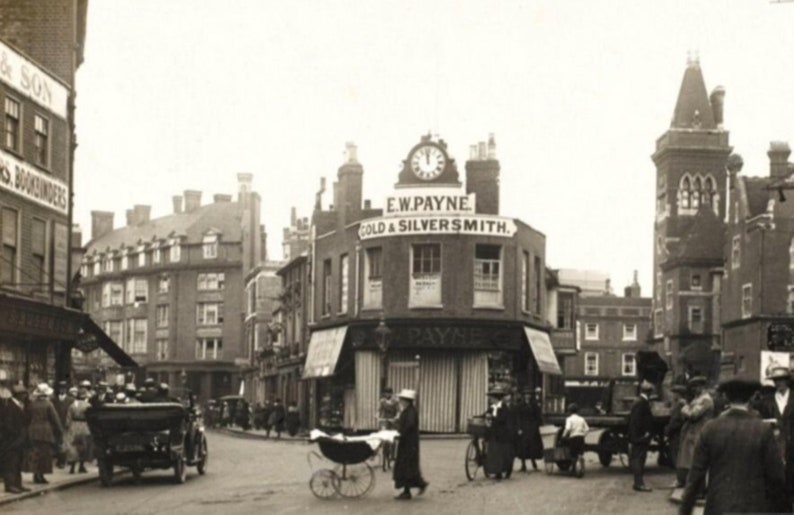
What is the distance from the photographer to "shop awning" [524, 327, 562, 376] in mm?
44656

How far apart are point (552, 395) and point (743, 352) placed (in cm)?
1318

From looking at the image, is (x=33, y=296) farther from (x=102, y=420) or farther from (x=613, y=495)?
(x=613, y=495)

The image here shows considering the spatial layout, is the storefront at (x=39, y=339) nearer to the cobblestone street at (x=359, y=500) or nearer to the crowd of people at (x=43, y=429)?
the crowd of people at (x=43, y=429)

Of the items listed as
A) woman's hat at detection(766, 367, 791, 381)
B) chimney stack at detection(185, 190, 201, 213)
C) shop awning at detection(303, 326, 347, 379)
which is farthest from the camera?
chimney stack at detection(185, 190, 201, 213)

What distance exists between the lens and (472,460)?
22359 millimetres

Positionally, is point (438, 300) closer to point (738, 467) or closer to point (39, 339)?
point (39, 339)

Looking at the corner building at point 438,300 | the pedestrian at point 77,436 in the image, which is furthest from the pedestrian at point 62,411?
the corner building at point 438,300

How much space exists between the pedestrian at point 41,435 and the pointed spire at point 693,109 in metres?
74.7

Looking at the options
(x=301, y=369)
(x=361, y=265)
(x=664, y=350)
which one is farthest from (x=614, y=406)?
(x=664, y=350)

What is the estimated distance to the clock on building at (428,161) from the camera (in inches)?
1757

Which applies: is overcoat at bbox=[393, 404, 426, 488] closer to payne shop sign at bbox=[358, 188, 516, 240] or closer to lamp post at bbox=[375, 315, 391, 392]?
lamp post at bbox=[375, 315, 391, 392]

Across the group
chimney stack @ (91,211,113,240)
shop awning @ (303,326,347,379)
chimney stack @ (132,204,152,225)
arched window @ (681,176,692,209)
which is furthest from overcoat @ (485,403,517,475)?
chimney stack @ (91,211,113,240)

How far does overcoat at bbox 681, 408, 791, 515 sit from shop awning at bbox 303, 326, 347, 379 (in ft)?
122

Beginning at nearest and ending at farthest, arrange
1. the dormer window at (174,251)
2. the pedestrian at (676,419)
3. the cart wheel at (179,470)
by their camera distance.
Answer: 1. the pedestrian at (676,419)
2. the cart wheel at (179,470)
3. the dormer window at (174,251)
